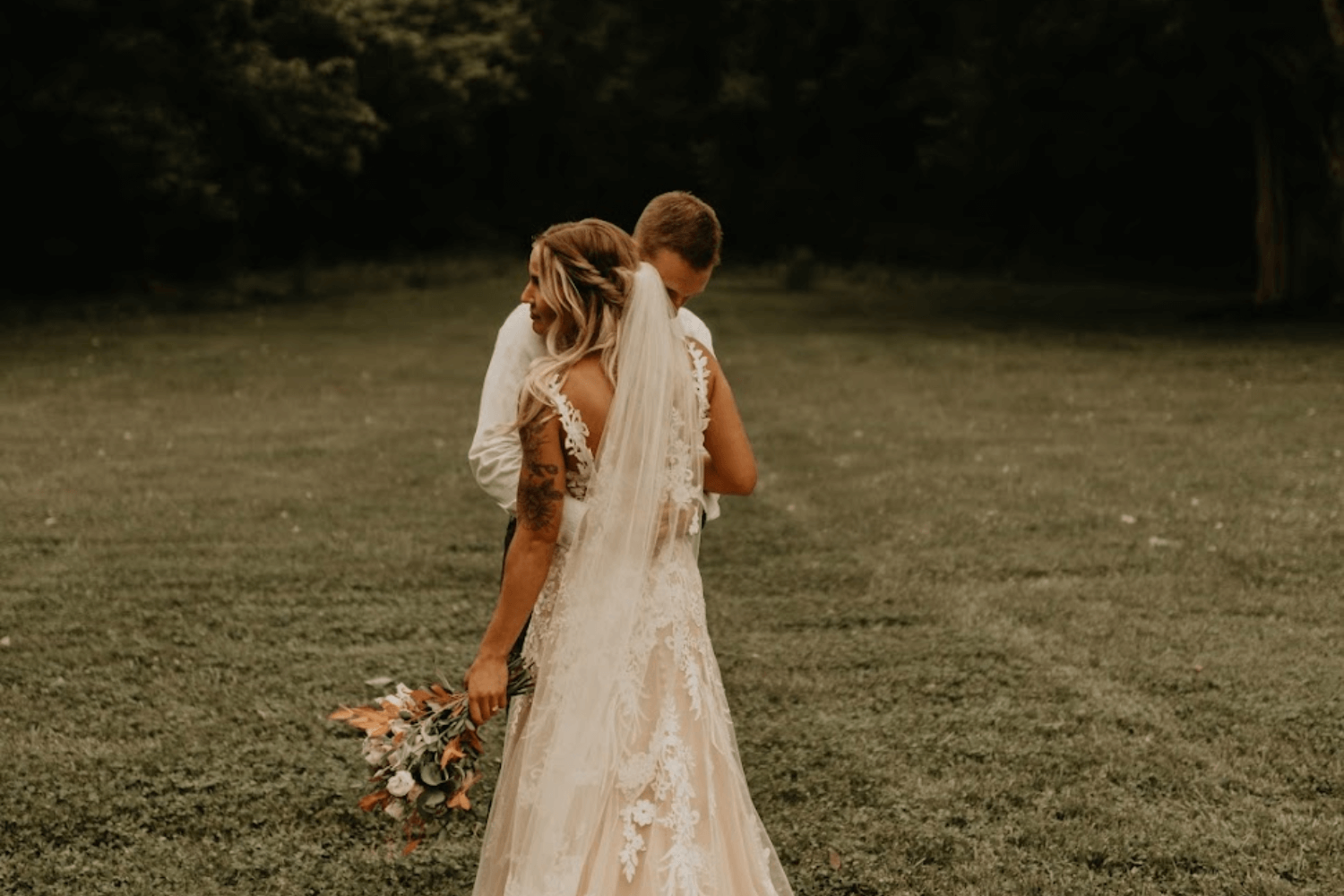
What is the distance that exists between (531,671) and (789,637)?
360cm

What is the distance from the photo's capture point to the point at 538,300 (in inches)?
134

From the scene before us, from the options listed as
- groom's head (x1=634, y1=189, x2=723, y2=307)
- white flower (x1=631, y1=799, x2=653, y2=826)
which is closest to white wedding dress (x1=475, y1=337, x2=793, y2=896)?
white flower (x1=631, y1=799, x2=653, y2=826)

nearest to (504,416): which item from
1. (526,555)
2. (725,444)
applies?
(526,555)

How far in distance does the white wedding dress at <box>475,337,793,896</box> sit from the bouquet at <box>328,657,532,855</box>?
0.14 m

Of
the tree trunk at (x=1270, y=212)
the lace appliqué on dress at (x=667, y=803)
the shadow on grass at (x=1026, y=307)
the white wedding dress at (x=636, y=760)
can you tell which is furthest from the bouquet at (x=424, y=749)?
the tree trunk at (x=1270, y=212)

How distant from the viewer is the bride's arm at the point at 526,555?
3334 millimetres

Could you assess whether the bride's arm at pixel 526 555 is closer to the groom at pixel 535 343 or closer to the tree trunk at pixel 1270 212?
the groom at pixel 535 343

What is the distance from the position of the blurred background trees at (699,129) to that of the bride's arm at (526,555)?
19.9 metres

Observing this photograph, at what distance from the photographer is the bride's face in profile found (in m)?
3.34

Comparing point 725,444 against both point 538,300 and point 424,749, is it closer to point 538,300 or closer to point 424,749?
point 538,300

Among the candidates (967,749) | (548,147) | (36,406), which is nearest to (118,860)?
(967,749)

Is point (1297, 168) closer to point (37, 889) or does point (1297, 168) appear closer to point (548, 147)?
point (37, 889)

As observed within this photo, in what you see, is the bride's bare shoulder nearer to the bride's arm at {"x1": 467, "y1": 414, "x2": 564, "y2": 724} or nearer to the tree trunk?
the bride's arm at {"x1": 467, "y1": 414, "x2": 564, "y2": 724}

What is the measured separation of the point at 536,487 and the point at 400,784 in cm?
78
